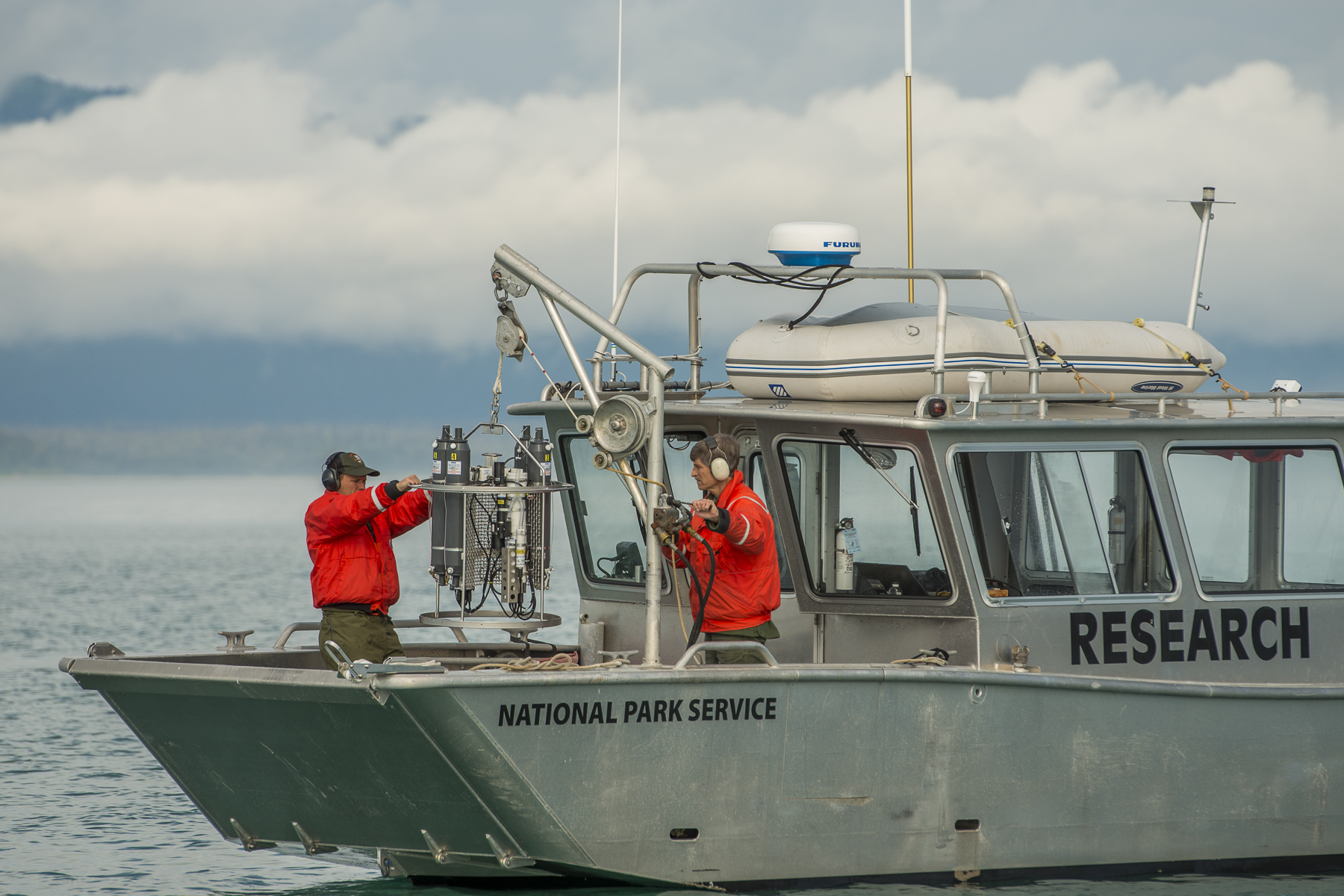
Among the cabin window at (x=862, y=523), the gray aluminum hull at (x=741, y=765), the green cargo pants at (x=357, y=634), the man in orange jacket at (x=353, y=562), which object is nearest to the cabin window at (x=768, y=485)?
the cabin window at (x=862, y=523)

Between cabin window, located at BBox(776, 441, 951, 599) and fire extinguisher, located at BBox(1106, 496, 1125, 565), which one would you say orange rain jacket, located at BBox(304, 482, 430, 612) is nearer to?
cabin window, located at BBox(776, 441, 951, 599)

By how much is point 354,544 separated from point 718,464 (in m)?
1.75

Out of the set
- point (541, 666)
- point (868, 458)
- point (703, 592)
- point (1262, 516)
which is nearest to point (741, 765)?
point (703, 592)

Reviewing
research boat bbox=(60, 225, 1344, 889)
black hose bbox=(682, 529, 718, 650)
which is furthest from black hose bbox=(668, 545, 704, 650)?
research boat bbox=(60, 225, 1344, 889)

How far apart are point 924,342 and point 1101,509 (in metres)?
1.12

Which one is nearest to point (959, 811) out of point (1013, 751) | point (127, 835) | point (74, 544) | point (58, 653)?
point (1013, 751)

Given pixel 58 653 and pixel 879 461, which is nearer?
pixel 879 461

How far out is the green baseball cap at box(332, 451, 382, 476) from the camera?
7184 millimetres

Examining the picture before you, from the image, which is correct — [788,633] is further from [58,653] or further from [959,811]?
[58,653]

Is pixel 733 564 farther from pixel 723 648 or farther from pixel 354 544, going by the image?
pixel 354 544

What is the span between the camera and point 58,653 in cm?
2325

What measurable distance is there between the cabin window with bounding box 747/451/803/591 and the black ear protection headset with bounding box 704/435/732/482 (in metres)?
0.51

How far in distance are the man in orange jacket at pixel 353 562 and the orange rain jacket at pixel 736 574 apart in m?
1.32

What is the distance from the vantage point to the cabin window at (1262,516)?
24.2 feet
